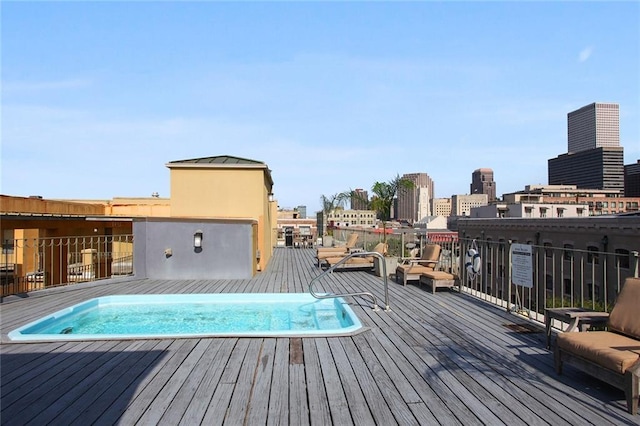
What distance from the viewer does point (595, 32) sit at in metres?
9.17

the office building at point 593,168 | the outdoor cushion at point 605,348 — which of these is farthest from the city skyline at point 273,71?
the office building at point 593,168

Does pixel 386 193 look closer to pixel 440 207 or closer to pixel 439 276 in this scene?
pixel 439 276

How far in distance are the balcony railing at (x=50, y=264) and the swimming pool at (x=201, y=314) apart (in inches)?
48.4

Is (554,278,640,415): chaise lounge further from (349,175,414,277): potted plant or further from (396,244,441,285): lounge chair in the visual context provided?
(349,175,414,277): potted plant

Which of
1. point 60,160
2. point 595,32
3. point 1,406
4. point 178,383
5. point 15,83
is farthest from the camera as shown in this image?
point 60,160

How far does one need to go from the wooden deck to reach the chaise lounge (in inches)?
Answer: 7.5

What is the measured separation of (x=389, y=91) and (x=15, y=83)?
12.7 meters

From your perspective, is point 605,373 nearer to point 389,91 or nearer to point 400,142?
point 389,91

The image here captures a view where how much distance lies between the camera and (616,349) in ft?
9.84

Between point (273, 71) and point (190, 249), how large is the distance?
8.67 m

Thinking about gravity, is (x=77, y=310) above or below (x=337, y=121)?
below

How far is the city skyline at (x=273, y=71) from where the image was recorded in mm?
9969

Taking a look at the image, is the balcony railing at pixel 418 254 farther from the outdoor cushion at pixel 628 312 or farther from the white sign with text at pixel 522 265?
the outdoor cushion at pixel 628 312

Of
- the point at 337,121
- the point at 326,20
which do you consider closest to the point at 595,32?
the point at 326,20
